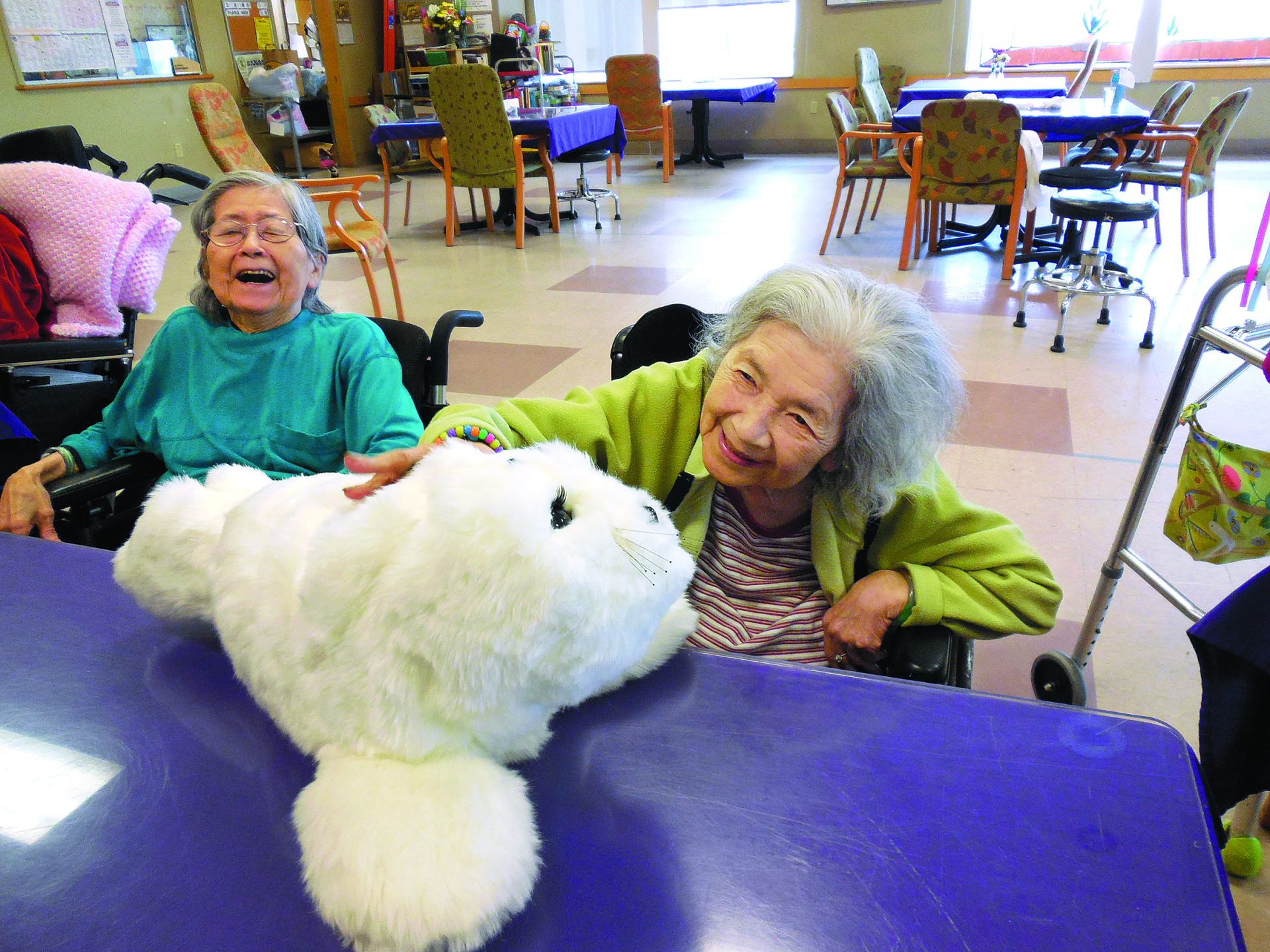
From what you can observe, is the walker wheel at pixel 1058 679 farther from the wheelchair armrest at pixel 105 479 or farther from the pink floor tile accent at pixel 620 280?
the pink floor tile accent at pixel 620 280

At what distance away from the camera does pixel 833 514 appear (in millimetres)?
1137

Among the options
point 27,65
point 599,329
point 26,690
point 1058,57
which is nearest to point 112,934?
point 26,690

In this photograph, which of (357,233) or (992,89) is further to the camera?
(992,89)

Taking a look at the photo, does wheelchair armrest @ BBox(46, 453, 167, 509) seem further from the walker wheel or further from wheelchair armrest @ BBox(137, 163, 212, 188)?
wheelchair armrest @ BBox(137, 163, 212, 188)

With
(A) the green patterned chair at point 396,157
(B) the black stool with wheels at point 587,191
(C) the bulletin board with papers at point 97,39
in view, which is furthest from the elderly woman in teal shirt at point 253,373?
(C) the bulletin board with papers at point 97,39

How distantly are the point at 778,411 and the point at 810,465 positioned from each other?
0.30ft

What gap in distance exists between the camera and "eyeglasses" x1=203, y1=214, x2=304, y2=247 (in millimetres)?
1450

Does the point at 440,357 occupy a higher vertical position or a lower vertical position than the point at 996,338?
higher

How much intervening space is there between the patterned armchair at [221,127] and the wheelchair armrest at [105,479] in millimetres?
3558

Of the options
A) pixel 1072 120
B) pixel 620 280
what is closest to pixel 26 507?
pixel 620 280

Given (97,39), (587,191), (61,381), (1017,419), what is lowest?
(1017,419)

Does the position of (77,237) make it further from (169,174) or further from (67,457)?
(169,174)

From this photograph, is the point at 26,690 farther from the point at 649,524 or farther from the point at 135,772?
the point at 649,524

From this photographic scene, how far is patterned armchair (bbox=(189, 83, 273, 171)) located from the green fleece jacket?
164 inches
